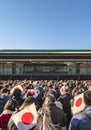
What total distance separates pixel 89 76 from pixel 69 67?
14.2 feet

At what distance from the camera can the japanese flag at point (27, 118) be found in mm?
5914

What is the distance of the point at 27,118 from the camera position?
19.5 feet

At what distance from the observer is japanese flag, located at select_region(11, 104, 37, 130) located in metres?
5.91

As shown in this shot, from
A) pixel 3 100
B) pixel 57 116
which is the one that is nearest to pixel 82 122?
pixel 57 116

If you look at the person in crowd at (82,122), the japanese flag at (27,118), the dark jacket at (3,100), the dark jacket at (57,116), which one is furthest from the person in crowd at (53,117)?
the dark jacket at (3,100)

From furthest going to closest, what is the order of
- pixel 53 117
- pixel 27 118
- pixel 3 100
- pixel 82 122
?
pixel 3 100 → pixel 27 118 → pixel 53 117 → pixel 82 122

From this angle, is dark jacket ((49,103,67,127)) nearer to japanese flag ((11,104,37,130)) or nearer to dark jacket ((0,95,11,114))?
japanese flag ((11,104,37,130))

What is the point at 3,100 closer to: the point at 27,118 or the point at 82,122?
the point at 27,118

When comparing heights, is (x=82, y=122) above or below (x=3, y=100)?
above

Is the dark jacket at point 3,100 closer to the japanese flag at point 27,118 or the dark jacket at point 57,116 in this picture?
the japanese flag at point 27,118

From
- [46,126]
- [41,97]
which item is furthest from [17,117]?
[41,97]

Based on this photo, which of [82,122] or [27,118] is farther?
[27,118]

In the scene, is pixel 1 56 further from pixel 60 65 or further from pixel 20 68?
pixel 60 65

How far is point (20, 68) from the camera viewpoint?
52.1 meters
